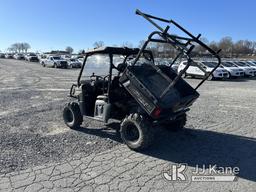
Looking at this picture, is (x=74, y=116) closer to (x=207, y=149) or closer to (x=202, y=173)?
(x=207, y=149)

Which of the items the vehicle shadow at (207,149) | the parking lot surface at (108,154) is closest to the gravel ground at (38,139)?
the parking lot surface at (108,154)

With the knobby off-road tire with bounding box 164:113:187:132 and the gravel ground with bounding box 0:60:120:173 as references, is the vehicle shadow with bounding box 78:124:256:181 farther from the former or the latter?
the gravel ground with bounding box 0:60:120:173

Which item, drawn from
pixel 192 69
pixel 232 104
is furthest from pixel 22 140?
pixel 192 69

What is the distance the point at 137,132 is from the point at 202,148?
1.47 m

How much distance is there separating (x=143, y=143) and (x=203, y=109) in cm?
517

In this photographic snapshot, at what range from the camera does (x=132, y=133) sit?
5.66 meters

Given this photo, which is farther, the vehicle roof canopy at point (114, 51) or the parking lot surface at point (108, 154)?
the vehicle roof canopy at point (114, 51)

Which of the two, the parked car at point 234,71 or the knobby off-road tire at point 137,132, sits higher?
the parked car at point 234,71

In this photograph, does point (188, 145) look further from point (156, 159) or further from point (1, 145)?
point (1, 145)

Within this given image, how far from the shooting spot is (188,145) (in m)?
5.91

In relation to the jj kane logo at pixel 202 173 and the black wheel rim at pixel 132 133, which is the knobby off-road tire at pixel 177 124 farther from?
the jj kane logo at pixel 202 173

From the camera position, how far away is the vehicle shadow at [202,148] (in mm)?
4965

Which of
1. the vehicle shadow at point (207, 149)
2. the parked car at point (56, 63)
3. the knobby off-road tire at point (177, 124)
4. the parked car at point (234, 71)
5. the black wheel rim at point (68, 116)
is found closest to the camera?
the vehicle shadow at point (207, 149)

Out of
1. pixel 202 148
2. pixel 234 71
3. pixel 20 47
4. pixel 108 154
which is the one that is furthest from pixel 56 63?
pixel 20 47
